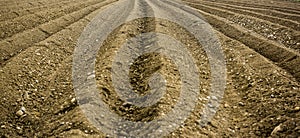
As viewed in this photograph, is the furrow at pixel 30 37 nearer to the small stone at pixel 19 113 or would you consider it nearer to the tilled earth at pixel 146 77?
the tilled earth at pixel 146 77

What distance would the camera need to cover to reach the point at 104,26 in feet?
48.8

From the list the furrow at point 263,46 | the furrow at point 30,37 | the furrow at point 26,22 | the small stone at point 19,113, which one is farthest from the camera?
the furrow at point 26,22

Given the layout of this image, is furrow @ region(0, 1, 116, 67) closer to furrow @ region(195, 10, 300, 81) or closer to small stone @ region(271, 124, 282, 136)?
furrow @ region(195, 10, 300, 81)

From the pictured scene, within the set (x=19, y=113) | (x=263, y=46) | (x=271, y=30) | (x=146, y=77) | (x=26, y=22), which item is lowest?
(x=19, y=113)

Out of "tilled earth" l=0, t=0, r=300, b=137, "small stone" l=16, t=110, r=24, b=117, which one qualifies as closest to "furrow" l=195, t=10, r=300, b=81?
"tilled earth" l=0, t=0, r=300, b=137

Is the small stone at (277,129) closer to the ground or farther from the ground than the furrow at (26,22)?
farther from the ground

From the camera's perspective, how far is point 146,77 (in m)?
8.85

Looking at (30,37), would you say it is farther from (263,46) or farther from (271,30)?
(271,30)

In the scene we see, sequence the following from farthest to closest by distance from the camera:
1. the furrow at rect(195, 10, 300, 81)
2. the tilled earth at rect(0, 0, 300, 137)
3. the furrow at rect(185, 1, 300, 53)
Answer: the furrow at rect(185, 1, 300, 53)
the furrow at rect(195, 10, 300, 81)
the tilled earth at rect(0, 0, 300, 137)

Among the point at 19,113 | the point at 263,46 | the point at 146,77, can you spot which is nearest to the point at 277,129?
the point at 146,77

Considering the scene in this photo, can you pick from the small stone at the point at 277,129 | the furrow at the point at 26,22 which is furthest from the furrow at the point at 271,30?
the furrow at the point at 26,22

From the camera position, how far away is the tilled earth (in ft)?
21.6

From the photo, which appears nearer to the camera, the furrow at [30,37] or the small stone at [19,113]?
the small stone at [19,113]

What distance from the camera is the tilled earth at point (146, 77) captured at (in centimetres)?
657
